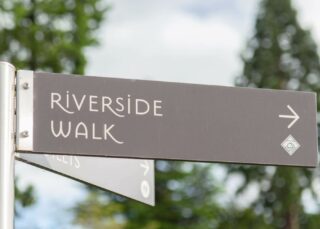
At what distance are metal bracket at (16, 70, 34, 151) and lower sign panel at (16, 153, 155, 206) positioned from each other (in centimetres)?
21

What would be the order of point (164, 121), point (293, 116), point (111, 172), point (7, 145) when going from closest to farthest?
point (7, 145)
point (164, 121)
point (293, 116)
point (111, 172)

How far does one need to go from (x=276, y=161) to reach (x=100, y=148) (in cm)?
72

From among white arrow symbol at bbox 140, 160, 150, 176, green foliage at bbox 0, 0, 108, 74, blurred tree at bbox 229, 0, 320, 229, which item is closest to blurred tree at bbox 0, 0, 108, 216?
green foliage at bbox 0, 0, 108, 74

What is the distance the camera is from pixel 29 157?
396 centimetres

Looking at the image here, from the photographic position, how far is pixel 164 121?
4148 mm

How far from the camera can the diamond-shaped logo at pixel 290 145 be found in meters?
4.22

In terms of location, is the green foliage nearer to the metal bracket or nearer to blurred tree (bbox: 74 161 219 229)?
blurred tree (bbox: 74 161 219 229)

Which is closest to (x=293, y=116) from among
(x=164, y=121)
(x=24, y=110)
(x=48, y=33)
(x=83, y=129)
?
(x=164, y=121)

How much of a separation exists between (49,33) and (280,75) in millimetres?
15259

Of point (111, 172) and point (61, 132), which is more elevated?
point (61, 132)

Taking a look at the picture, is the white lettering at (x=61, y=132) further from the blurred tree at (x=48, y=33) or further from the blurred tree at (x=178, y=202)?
the blurred tree at (x=178, y=202)


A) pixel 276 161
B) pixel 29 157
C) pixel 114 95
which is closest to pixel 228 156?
pixel 276 161

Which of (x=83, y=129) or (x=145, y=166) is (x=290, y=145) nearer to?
(x=145, y=166)

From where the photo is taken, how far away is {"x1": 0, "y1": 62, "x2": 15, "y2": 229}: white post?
146 inches
